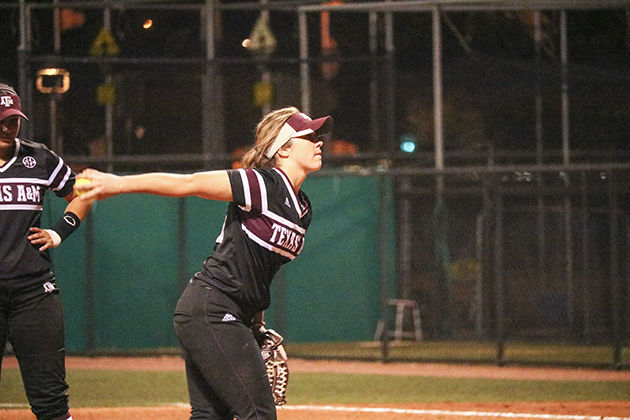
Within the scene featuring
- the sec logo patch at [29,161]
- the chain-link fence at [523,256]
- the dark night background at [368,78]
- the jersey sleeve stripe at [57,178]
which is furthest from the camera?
the dark night background at [368,78]

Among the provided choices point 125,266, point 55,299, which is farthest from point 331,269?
point 55,299

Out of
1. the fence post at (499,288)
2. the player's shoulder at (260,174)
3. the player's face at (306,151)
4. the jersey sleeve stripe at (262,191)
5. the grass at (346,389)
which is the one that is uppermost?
the player's face at (306,151)

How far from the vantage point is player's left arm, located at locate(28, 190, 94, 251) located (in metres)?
5.23

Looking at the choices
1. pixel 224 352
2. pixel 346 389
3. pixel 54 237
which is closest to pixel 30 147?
pixel 54 237

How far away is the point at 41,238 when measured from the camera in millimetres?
5234

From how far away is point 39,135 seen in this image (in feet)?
51.9

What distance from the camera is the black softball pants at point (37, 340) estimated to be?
5.21m

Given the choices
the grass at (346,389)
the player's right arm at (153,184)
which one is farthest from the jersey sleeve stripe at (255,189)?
the grass at (346,389)

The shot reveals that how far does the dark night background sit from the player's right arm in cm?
1233

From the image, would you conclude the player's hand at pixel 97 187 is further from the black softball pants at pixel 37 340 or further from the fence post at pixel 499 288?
the fence post at pixel 499 288

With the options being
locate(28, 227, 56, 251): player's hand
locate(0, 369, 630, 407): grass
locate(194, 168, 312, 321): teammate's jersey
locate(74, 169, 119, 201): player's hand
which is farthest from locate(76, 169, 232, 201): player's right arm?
locate(0, 369, 630, 407): grass

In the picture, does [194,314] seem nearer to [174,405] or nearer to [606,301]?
[174,405]

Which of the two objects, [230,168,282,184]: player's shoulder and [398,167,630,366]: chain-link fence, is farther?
[398,167,630,366]: chain-link fence

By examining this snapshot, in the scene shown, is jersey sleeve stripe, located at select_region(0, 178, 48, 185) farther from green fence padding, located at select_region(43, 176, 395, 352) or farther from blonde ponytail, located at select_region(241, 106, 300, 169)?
green fence padding, located at select_region(43, 176, 395, 352)
